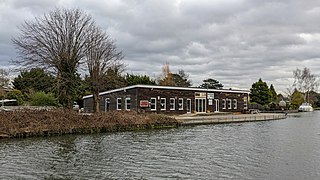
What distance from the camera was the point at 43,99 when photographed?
36000 mm

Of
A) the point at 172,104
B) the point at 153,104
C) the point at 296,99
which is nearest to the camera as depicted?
the point at 153,104

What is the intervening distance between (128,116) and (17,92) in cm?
2123

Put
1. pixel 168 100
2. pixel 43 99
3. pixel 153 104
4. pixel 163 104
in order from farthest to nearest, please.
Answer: pixel 168 100 < pixel 163 104 < pixel 153 104 < pixel 43 99

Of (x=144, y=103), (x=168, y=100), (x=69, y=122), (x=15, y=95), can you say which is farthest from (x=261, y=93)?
(x=69, y=122)

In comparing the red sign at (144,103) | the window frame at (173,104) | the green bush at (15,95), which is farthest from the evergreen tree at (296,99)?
the green bush at (15,95)

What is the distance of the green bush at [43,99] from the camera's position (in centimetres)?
3600

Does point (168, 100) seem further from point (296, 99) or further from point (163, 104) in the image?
point (296, 99)

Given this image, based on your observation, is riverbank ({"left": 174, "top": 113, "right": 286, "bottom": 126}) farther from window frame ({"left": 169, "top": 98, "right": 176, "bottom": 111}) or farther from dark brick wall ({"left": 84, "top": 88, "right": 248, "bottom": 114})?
window frame ({"left": 169, "top": 98, "right": 176, "bottom": 111})

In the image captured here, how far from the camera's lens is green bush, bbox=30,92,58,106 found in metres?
36.0

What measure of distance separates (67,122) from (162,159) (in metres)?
11.9

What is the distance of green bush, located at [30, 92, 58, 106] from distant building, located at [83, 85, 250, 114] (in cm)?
555

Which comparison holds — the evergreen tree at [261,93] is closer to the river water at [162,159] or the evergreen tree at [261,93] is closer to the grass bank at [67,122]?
the grass bank at [67,122]

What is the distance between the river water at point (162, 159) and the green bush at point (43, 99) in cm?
1674

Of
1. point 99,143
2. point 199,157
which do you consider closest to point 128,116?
point 99,143
